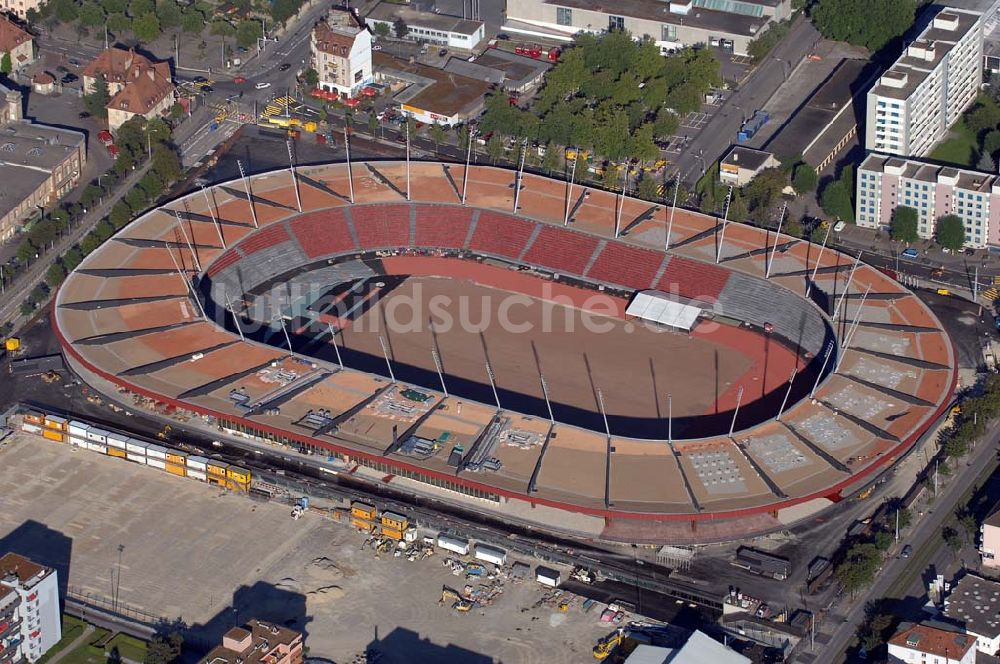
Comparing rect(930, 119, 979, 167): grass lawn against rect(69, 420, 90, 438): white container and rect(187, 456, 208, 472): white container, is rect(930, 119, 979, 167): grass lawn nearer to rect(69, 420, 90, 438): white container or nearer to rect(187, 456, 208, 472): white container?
rect(187, 456, 208, 472): white container

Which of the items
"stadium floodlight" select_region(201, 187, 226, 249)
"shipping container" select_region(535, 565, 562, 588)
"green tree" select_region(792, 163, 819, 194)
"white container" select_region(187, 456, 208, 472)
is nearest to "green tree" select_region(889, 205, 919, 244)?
"green tree" select_region(792, 163, 819, 194)

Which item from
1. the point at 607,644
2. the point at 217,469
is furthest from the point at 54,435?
the point at 607,644

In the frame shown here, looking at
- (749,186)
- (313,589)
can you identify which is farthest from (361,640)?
(749,186)

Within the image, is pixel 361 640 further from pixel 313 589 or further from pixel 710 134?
pixel 710 134

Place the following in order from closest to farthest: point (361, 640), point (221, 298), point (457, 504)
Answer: point (361, 640), point (457, 504), point (221, 298)

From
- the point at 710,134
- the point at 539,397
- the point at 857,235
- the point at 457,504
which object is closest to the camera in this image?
the point at 457,504

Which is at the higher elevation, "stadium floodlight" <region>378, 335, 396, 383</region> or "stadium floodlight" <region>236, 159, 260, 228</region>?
"stadium floodlight" <region>236, 159, 260, 228</region>

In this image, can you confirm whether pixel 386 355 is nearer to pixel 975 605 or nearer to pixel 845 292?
pixel 845 292
